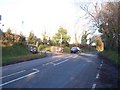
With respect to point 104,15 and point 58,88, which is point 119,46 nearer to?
point 104,15

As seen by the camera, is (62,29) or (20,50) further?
(62,29)

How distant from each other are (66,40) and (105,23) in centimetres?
5496

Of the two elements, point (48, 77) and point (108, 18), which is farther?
point (108, 18)

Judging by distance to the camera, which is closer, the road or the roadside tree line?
the road


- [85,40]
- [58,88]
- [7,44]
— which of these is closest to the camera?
[58,88]

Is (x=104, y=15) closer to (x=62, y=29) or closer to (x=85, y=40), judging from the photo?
(x=62, y=29)

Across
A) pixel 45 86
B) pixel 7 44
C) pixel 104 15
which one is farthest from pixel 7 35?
pixel 45 86

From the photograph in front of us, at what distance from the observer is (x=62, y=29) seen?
360ft

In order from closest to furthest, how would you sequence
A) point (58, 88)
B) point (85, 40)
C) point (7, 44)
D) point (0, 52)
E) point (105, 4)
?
point (58, 88) → point (0, 52) → point (7, 44) → point (105, 4) → point (85, 40)

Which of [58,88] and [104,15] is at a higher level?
[104,15]

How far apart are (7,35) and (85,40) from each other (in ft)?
317

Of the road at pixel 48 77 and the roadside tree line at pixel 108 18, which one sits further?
the roadside tree line at pixel 108 18

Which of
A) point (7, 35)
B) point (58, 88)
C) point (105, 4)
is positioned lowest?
point (58, 88)

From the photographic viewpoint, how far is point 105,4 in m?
52.7
